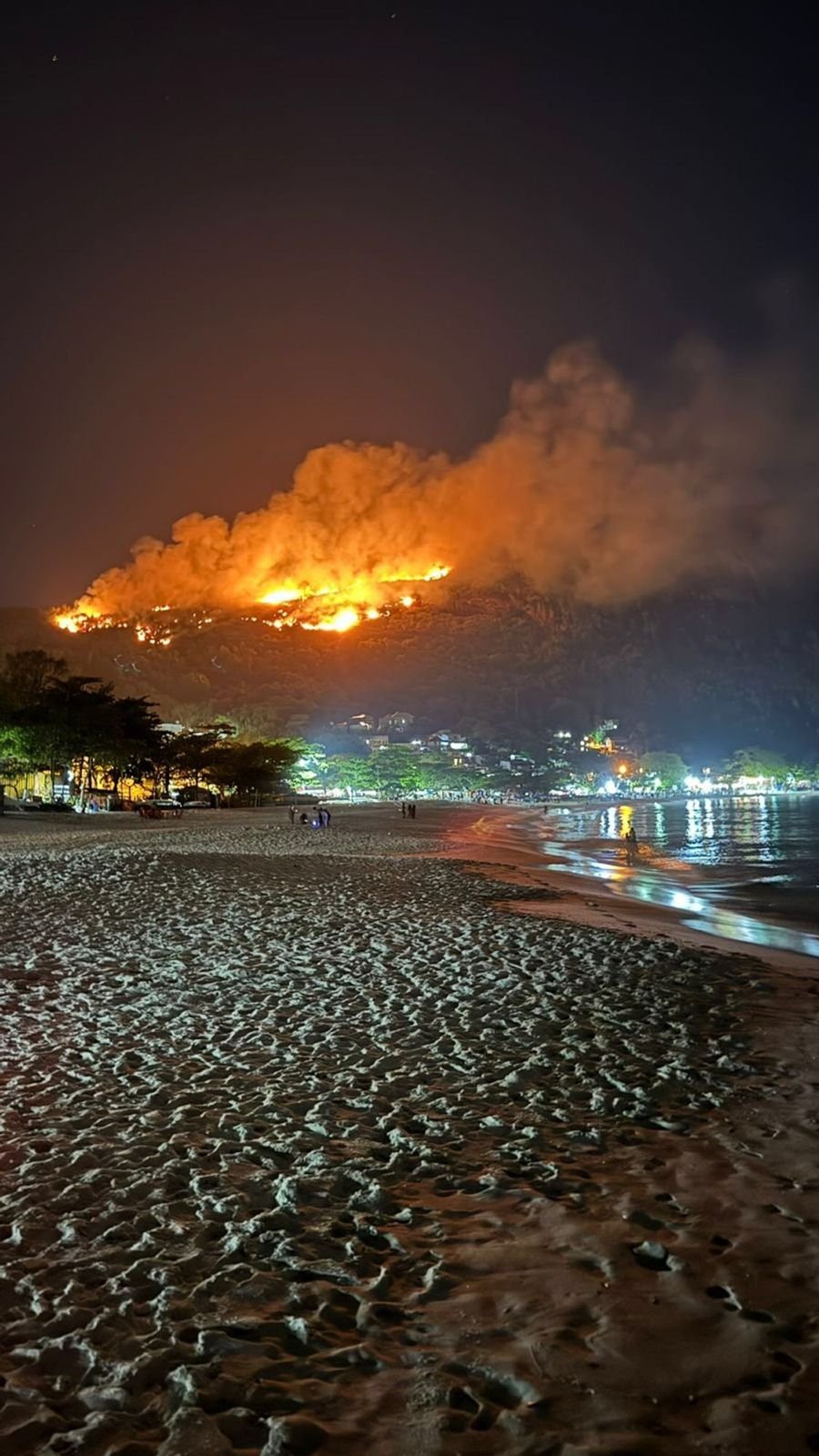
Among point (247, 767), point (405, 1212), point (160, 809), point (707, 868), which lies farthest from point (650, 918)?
point (247, 767)

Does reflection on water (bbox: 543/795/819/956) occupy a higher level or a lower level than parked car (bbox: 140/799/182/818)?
lower

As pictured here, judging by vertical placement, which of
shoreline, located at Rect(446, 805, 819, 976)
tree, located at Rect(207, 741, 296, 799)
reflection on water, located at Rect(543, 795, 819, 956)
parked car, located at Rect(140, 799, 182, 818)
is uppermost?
tree, located at Rect(207, 741, 296, 799)

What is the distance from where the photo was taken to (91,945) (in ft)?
45.5

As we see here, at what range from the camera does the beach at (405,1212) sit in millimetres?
3510

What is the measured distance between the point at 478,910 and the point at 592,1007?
8523 mm

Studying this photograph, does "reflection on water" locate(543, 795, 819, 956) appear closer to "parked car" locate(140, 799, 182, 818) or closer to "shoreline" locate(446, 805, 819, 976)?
"shoreline" locate(446, 805, 819, 976)

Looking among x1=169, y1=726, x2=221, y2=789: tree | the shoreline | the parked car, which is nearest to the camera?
the shoreline

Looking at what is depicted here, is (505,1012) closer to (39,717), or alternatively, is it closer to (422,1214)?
(422,1214)

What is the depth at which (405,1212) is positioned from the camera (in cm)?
525

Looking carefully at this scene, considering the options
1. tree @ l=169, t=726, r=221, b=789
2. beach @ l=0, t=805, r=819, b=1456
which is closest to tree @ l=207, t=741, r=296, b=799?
tree @ l=169, t=726, r=221, b=789

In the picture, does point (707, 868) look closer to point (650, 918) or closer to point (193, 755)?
point (650, 918)

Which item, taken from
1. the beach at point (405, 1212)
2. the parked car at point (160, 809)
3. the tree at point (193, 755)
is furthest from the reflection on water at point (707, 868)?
the tree at point (193, 755)

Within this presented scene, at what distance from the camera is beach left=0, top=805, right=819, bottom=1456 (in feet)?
11.5

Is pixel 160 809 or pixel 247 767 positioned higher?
pixel 247 767
